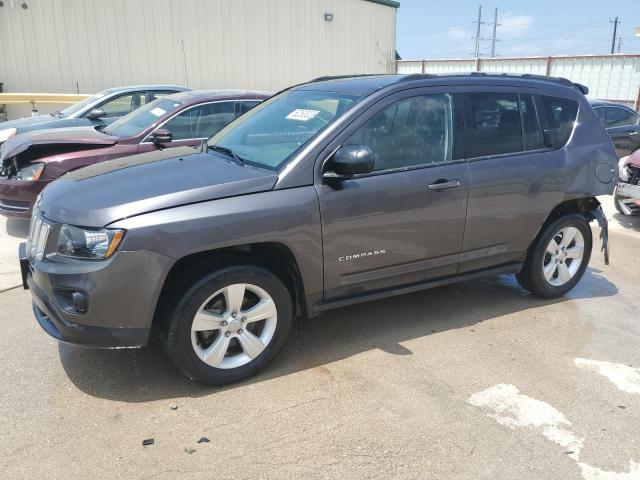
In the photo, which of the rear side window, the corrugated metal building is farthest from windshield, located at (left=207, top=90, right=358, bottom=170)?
the corrugated metal building

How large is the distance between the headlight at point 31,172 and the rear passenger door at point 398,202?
153 inches

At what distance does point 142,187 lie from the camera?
3.09m

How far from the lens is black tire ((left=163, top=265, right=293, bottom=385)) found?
304 centimetres

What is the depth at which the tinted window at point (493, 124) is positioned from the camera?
3998 mm

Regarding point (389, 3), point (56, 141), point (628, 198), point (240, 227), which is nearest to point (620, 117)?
point (628, 198)

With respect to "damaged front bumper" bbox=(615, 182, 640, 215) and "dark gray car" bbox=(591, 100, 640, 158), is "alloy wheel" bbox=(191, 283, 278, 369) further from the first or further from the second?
"dark gray car" bbox=(591, 100, 640, 158)

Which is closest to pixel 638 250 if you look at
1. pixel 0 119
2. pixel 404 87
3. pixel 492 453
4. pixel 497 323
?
pixel 497 323

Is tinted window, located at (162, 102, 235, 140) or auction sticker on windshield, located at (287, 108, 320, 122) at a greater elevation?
auction sticker on windshield, located at (287, 108, 320, 122)

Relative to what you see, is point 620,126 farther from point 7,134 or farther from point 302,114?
point 7,134

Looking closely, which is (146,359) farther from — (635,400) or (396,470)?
(635,400)

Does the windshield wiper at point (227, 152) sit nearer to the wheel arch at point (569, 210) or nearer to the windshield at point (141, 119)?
the wheel arch at point (569, 210)

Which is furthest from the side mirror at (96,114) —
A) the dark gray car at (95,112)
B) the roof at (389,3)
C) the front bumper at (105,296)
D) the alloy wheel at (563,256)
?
the roof at (389,3)

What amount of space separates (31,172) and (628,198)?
24.3 feet

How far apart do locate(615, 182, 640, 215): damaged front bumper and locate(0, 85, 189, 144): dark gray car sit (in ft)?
23.3
